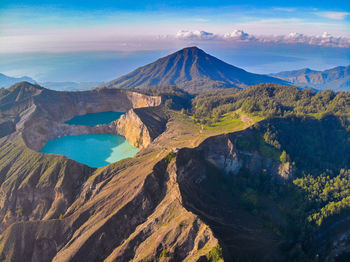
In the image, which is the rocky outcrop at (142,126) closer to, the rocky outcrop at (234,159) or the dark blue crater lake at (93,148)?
the dark blue crater lake at (93,148)

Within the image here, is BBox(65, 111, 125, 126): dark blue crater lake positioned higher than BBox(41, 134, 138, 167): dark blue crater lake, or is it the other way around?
BBox(41, 134, 138, 167): dark blue crater lake

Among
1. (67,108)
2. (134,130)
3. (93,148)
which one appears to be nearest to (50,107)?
(67,108)

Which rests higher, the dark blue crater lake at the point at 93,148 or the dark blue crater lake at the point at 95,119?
the dark blue crater lake at the point at 93,148

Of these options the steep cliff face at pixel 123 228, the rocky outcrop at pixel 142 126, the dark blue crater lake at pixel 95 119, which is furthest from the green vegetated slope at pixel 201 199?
the dark blue crater lake at pixel 95 119

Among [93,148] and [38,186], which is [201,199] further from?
[93,148]

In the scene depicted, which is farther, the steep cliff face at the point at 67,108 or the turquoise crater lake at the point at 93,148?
the steep cliff face at the point at 67,108

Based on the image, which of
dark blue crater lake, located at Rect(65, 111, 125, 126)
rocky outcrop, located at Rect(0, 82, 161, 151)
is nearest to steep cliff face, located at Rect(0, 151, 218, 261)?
rocky outcrop, located at Rect(0, 82, 161, 151)

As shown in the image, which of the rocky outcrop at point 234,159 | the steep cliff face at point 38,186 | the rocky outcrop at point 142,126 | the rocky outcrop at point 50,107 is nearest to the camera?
the steep cliff face at point 38,186

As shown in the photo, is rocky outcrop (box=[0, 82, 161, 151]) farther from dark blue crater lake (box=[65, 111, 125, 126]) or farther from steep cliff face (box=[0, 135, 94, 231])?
steep cliff face (box=[0, 135, 94, 231])
